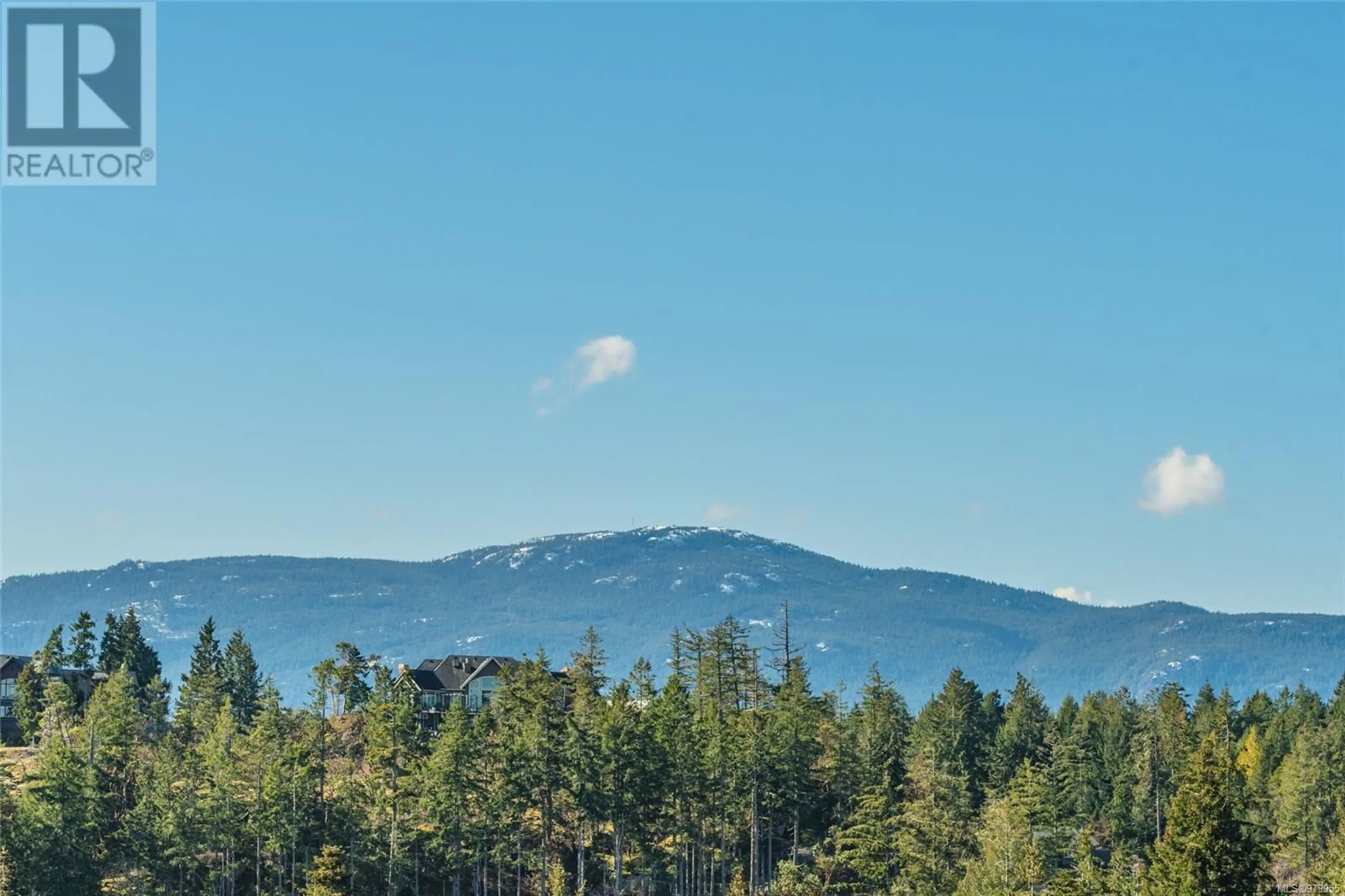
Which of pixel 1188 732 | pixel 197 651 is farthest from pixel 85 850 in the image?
pixel 1188 732

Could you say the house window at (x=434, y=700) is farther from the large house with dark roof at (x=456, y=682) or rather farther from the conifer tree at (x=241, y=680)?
the conifer tree at (x=241, y=680)

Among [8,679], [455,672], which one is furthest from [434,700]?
[8,679]

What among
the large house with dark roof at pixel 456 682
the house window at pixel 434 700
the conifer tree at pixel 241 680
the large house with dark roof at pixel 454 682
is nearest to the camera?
the conifer tree at pixel 241 680

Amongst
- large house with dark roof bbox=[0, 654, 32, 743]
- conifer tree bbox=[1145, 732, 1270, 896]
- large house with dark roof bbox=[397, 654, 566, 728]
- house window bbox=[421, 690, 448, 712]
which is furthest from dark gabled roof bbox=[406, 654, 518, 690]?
conifer tree bbox=[1145, 732, 1270, 896]

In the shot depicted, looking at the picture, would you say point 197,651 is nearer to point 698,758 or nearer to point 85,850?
point 85,850

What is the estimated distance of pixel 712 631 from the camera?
15350 cm

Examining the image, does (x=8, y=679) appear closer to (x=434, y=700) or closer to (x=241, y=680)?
(x=241, y=680)

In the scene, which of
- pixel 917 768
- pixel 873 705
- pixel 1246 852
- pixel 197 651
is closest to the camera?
pixel 1246 852

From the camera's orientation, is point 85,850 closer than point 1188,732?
Yes

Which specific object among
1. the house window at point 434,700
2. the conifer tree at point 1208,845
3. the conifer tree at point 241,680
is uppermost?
the conifer tree at point 241,680

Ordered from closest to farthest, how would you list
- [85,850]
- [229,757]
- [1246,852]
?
[1246,852] < [85,850] < [229,757]

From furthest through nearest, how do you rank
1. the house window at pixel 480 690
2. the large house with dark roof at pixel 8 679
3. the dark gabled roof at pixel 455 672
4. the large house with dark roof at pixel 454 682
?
1. the dark gabled roof at pixel 455 672
2. the house window at pixel 480 690
3. the large house with dark roof at pixel 454 682
4. the large house with dark roof at pixel 8 679

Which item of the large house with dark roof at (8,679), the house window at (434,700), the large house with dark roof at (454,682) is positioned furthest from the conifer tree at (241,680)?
the house window at (434,700)

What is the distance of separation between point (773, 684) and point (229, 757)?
58577mm
